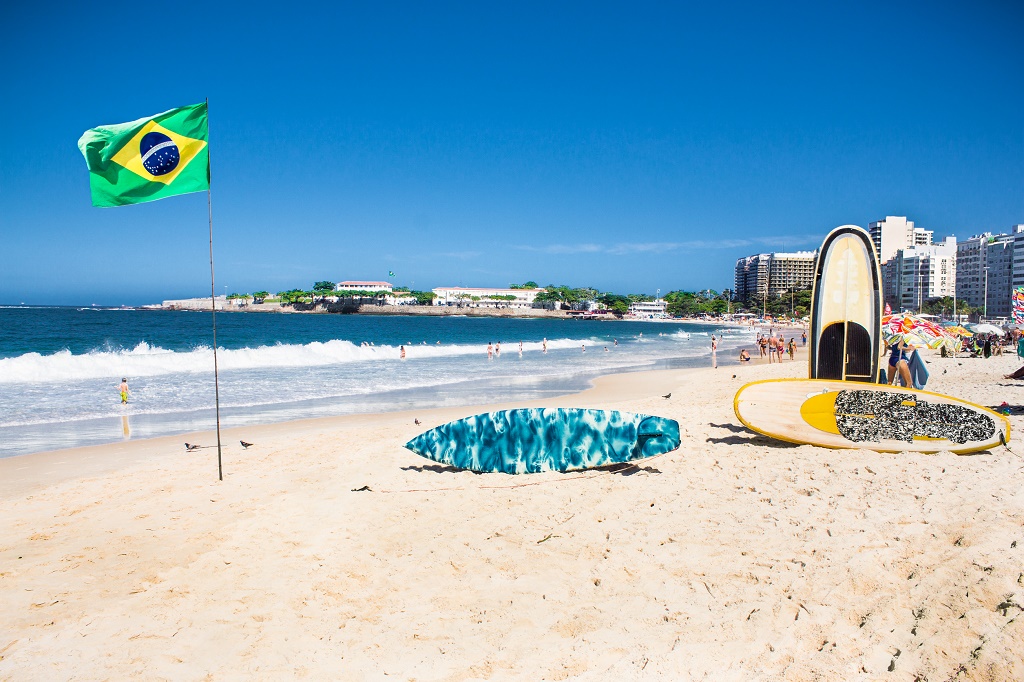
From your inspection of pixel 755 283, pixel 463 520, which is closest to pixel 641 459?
pixel 463 520

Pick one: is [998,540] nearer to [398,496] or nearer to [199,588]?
[398,496]

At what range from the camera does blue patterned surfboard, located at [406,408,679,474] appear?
23.6 ft

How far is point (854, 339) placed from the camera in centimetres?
897

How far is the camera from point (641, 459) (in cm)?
723

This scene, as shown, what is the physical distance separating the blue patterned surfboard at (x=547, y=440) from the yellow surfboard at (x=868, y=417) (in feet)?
5.56

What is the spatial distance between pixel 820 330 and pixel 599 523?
5939mm

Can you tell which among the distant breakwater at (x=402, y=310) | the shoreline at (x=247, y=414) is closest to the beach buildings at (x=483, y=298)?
the distant breakwater at (x=402, y=310)

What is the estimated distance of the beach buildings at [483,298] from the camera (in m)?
161

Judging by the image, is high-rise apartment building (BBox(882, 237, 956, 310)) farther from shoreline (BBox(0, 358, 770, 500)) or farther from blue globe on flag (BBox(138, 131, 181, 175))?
blue globe on flag (BBox(138, 131, 181, 175))

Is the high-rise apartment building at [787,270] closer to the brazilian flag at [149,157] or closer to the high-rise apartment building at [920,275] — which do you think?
the high-rise apartment building at [920,275]

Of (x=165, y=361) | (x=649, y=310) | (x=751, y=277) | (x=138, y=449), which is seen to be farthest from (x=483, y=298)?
(x=138, y=449)

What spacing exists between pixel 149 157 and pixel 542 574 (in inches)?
229

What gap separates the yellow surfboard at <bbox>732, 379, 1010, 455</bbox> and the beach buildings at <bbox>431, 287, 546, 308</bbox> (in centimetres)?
14965

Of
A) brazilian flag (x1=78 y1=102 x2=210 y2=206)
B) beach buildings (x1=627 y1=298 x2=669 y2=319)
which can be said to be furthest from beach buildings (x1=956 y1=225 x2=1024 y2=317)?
brazilian flag (x1=78 y1=102 x2=210 y2=206)
